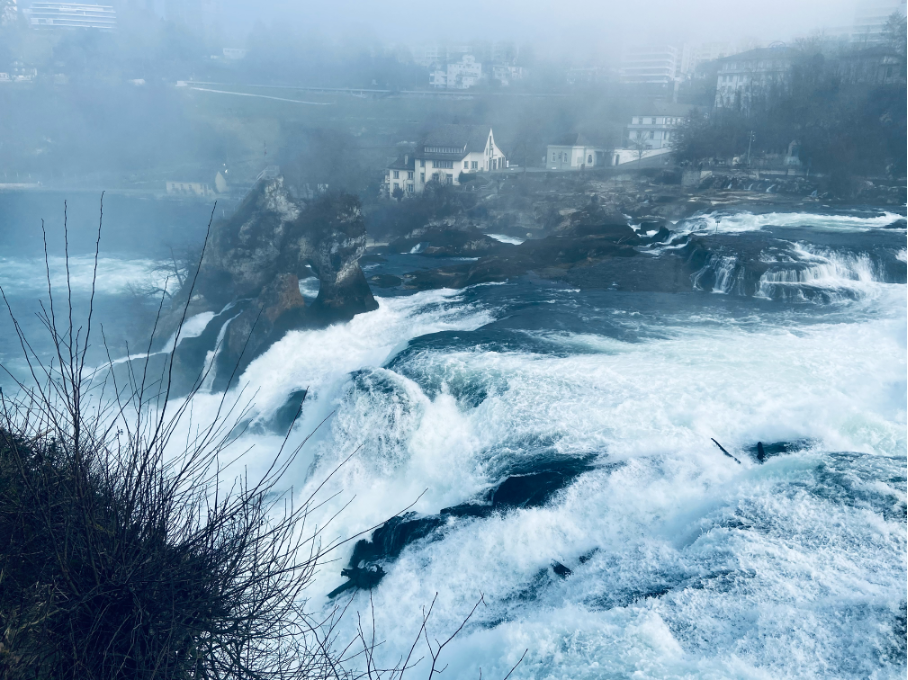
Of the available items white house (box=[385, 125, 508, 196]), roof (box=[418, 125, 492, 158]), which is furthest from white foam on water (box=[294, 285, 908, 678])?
roof (box=[418, 125, 492, 158])

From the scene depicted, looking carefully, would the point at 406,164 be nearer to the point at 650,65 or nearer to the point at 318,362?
the point at 318,362

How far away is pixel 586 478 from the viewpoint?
348 inches

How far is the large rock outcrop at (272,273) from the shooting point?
50.7ft

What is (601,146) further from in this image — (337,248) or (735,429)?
(735,429)

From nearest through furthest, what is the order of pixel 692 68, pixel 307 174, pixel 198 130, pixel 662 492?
pixel 662 492
pixel 307 174
pixel 198 130
pixel 692 68

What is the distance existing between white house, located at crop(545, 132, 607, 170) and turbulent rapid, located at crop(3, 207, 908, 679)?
957 inches

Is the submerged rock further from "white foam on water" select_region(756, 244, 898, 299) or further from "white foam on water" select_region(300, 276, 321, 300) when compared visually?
"white foam on water" select_region(756, 244, 898, 299)

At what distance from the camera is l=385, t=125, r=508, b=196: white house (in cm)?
3556

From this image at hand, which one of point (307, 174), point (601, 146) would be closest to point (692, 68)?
point (601, 146)

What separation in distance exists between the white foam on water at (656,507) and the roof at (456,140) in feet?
83.5

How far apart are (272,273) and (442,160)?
2024 cm

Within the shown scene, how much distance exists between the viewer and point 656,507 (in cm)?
827

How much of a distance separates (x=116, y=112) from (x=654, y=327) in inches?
1987

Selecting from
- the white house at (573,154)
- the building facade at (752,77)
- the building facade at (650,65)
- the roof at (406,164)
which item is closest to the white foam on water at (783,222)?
the building facade at (752,77)
